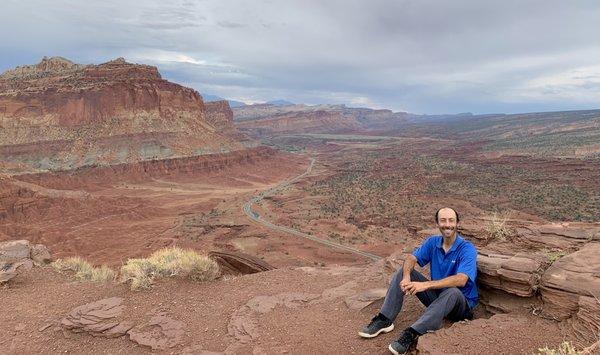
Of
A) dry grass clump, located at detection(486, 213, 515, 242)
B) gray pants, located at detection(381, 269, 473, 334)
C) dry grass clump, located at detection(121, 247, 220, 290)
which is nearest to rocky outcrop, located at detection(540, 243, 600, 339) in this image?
gray pants, located at detection(381, 269, 473, 334)

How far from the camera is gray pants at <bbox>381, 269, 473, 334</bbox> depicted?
4.39 metres

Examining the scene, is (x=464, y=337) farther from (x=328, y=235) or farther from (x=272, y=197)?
(x=272, y=197)

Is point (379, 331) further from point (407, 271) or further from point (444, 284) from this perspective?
point (444, 284)

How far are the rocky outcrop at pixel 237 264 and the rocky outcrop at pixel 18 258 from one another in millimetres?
4193

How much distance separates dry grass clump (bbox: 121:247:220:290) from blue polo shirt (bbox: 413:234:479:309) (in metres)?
4.60

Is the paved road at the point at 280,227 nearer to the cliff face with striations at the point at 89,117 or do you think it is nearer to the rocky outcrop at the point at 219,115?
the cliff face with striations at the point at 89,117

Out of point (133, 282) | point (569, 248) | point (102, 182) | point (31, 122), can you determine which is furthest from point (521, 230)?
point (31, 122)

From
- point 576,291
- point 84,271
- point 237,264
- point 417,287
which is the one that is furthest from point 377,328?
point 84,271

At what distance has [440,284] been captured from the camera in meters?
4.63

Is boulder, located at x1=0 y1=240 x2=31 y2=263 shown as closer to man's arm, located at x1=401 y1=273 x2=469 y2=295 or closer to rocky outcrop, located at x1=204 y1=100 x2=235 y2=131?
man's arm, located at x1=401 y1=273 x2=469 y2=295

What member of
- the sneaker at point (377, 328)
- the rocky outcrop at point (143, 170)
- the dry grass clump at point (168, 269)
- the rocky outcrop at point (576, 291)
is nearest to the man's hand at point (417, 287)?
the sneaker at point (377, 328)

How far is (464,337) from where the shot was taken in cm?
428

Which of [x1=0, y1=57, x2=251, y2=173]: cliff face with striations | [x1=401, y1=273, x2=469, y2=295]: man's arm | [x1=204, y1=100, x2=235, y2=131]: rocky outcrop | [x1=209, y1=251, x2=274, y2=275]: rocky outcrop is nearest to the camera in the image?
[x1=401, y1=273, x2=469, y2=295]: man's arm

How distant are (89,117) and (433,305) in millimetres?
57150
